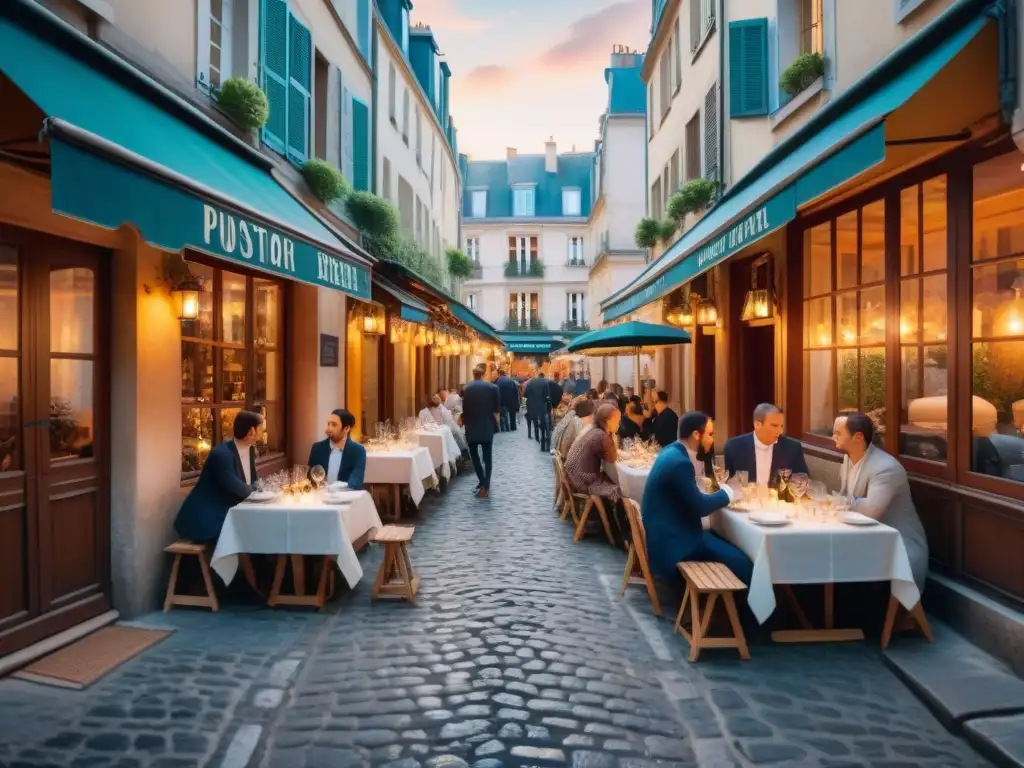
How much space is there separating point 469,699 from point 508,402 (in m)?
19.9

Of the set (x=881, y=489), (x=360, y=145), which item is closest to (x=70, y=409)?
(x=881, y=489)

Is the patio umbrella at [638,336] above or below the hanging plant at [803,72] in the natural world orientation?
below

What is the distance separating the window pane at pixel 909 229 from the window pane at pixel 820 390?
5.42ft

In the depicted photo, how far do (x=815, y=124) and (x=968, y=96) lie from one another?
58.7 inches

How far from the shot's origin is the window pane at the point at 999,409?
16.4 feet

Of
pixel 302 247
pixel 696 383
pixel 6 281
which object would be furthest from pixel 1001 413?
pixel 696 383

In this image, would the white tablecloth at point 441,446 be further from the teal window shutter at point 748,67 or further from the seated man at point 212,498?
the teal window shutter at point 748,67

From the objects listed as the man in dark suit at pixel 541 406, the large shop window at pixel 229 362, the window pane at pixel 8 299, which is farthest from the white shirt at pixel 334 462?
the man in dark suit at pixel 541 406

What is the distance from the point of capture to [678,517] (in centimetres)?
561

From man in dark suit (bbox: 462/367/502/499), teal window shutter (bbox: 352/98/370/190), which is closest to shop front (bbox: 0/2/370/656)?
man in dark suit (bbox: 462/367/502/499)

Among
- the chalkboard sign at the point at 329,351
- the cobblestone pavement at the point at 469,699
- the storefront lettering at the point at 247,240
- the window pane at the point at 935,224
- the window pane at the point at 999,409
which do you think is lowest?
the cobblestone pavement at the point at 469,699

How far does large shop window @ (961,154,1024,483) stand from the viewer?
16.5ft

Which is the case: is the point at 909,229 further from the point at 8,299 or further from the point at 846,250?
the point at 8,299

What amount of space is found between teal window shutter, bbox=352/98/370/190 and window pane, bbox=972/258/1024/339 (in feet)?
30.9
